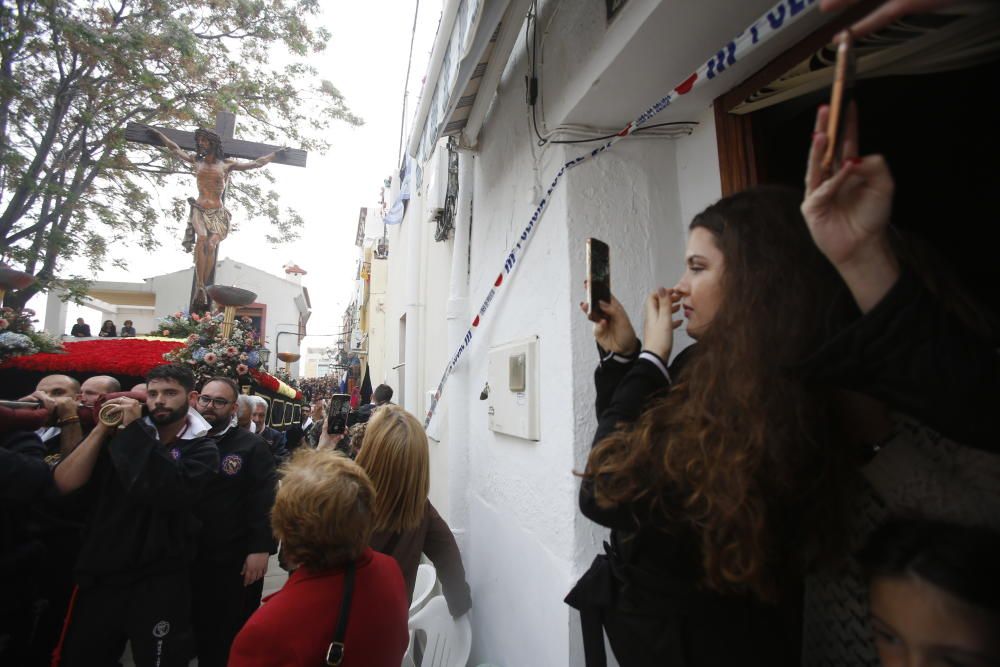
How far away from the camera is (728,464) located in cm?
93

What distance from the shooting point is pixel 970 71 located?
5.69ft

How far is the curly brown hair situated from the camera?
3.03 ft

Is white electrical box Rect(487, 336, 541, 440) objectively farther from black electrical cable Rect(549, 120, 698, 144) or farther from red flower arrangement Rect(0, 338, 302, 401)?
red flower arrangement Rect(0, 338, 302, 401)

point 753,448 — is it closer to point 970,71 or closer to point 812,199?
point 812,199

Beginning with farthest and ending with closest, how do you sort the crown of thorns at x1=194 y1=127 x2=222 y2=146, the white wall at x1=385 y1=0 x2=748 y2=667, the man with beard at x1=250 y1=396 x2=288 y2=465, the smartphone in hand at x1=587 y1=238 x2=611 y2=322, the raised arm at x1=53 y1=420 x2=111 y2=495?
1. the crown of thorns at x1=194 y1=127 x2=222 y2=146
2. the man with beard at x1=250 y1=396 x2=288 y2=465
3. the raised arm at x1=53 y1=420 x2=111 y2=495
4. the white wall at x1=385 y1=0 x2=748 y2=667
5. the smartphone in hand at x1=587 y1=238 x2=611 y2=322

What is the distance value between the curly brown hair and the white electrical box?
1198 mm

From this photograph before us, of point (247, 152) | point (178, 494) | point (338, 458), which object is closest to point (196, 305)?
point (247, 152)

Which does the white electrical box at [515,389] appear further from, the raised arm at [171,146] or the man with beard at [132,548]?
the raised arm at [171,146]

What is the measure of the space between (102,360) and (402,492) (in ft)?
14.5

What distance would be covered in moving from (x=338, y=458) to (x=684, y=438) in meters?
1.27

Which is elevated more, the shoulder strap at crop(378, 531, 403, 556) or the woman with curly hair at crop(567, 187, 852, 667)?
the woman with curly hair at crop(567, 187, 852, 667)

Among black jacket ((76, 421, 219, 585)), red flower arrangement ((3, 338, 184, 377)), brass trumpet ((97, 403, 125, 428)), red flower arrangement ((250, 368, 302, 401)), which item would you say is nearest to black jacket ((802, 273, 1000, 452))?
black jacket ((76, 421, 219, 585))

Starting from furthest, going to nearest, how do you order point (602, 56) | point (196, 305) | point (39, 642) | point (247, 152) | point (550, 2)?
1. point (247, 152)
2. point (196, 305)
3. point (39, 642)
4. point (550, 2)
5. point (602, 56)

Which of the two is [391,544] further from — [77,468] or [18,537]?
[18,537]
